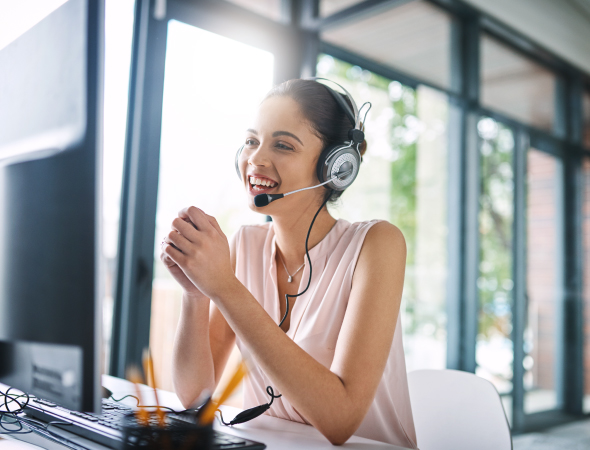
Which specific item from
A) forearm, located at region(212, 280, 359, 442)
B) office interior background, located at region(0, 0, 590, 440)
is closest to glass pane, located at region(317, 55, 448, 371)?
office interior background, located at region(0, 0, 590, 440)

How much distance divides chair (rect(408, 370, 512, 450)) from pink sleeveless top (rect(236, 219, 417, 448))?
0.23ft

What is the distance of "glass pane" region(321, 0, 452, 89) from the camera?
110 inches

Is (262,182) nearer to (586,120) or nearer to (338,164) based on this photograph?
(338,164)

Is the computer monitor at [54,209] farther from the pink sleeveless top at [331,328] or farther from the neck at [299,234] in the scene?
the neck at [299,234]

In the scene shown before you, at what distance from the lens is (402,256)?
112cm

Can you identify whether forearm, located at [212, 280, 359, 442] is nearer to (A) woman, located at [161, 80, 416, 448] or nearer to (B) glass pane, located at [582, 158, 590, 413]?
(A) woman, located at [161, 80, 416, 448]

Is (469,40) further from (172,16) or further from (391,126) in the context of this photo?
(172,16)

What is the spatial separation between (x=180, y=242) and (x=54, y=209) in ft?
0.80

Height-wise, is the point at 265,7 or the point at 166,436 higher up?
the point at 265,7

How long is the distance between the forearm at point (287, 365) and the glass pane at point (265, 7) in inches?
86.6

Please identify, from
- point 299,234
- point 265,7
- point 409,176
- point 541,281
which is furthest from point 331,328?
point 265,7

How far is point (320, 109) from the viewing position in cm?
128

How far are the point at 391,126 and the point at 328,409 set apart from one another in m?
2.32

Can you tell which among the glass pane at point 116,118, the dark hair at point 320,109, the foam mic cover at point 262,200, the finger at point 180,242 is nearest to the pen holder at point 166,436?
the finger at point 180,242
